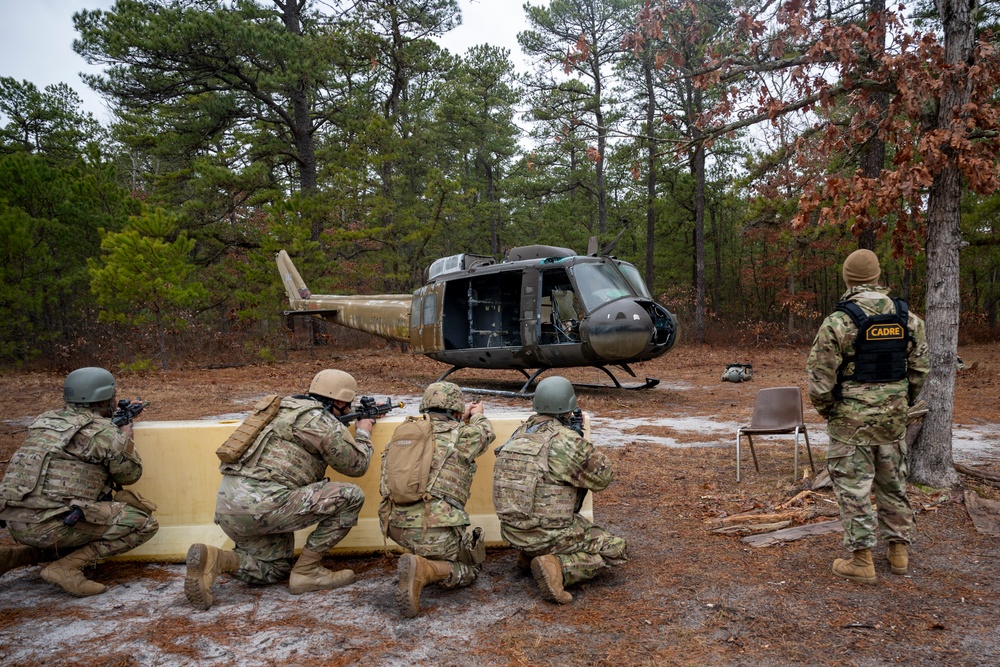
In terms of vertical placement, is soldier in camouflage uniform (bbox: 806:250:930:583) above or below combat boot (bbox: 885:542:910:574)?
above

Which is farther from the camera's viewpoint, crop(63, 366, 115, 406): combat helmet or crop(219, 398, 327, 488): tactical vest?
crop(63, 366, 115, 406): combat helmet

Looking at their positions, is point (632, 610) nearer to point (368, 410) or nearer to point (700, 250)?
point (368, 410)

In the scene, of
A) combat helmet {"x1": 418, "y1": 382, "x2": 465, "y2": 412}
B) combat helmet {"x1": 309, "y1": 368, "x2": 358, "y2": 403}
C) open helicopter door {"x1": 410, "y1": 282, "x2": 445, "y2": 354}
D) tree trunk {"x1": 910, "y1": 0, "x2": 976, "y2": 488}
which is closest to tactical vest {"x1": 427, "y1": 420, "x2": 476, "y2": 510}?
combat helmet {"x1": 418, "y1": 382, "x2": 465, "y2": 412}

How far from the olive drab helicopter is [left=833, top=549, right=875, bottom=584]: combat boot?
19.3 ft

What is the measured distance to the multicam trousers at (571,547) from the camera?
11.5 ft

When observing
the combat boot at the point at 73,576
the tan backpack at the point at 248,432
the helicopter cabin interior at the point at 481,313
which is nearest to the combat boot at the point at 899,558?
the tan backpack at the point at 248,432

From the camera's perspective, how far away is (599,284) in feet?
32.5

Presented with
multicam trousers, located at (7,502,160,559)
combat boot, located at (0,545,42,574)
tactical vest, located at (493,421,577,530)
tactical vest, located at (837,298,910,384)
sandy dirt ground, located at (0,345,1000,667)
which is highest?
tactical vest, located at (837,298,910,384)

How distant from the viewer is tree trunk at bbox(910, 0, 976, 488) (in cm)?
482

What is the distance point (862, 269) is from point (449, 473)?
2.71m

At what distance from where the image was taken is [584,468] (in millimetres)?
3615

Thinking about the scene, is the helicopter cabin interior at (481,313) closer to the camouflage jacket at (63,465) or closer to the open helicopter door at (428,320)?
the open helicopter door at (428,320)

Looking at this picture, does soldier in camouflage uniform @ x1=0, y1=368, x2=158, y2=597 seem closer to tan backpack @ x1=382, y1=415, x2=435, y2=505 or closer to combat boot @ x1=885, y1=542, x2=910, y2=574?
tan backpack @ x1=382, y1=415, x2=435, y2=505

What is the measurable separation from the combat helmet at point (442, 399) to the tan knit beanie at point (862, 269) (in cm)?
241
